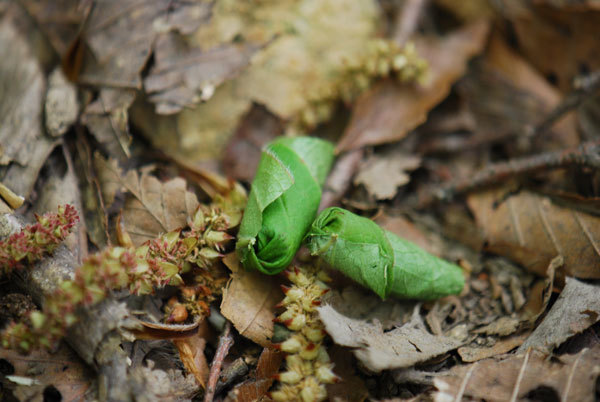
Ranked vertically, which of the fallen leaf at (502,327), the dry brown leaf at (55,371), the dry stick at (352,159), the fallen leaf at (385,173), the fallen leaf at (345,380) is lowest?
the fallen leaf at (502,327)

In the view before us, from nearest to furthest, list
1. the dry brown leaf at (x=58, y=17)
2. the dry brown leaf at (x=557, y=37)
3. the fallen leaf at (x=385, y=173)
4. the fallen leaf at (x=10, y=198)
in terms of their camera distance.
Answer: the fallen leaf at (x=10, y=198)
the fallen leaf at (x=385, y=173)
the dry brown leaf at (x=58, y=17)
the dry brown leaf at (x=557, y=37)

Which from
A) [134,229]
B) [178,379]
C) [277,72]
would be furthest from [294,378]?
[277,72]

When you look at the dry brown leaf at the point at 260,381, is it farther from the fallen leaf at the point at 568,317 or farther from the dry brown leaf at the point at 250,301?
the fallen leaf at the point at 568,317

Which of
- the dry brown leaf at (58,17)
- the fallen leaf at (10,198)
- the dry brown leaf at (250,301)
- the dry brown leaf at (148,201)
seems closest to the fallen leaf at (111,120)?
the dry brown leaf at (148,201)

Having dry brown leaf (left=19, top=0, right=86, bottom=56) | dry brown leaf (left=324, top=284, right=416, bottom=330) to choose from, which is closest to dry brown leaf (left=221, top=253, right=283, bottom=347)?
dry brown leaf (left=324, top=284, right=416, bottom=330)

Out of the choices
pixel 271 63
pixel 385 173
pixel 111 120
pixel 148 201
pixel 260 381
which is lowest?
pixel 260 381

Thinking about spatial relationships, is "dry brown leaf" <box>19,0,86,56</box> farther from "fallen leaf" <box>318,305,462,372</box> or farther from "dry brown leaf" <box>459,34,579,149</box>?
"dry brown leaf" <box>459,34,579,149</box>

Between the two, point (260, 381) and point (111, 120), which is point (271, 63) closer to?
point (111, 120)

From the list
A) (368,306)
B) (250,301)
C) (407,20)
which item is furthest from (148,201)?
(407,20)

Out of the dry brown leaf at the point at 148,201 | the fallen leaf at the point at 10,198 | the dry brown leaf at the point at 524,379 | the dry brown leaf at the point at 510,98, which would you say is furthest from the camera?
the dry brown leaf at the point at 510,98
